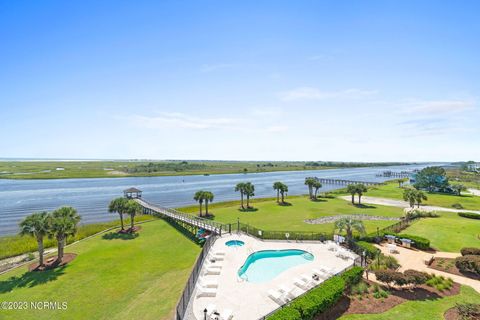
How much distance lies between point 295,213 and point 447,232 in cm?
2115

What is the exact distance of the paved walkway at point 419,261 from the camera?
60.6 ft

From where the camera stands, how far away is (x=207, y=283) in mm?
16438

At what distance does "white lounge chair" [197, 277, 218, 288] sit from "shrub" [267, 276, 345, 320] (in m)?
5.32

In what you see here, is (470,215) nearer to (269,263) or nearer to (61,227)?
(269,263)

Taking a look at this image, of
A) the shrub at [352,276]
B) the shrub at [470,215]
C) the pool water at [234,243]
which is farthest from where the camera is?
the shrub at [470,215]

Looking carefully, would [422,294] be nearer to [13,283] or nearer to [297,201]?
[13,283]

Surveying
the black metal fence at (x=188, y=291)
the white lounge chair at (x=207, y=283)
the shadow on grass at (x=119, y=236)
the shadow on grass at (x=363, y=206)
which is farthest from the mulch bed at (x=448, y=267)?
the shadow on grass at (x=119, y=236)

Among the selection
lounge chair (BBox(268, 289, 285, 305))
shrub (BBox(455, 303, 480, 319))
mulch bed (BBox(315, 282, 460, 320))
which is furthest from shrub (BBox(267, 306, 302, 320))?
shrub (BBox(455, 303, 480, 319))

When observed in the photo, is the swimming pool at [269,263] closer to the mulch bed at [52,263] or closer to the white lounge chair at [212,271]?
the white lounge chair at [212,271]

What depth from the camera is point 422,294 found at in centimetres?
1662

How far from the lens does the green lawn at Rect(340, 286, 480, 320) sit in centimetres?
1406

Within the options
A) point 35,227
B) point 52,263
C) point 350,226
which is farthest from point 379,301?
point 35,227

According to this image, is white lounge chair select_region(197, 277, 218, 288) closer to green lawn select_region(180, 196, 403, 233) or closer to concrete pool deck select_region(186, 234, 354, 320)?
concrete pool deck select_region(186, 234, 354, 320)

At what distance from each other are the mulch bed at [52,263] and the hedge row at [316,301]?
72.7 ft
